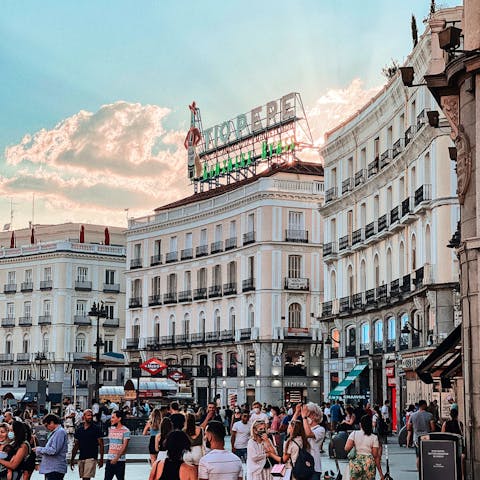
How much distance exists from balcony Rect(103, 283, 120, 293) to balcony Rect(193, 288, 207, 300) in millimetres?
21725

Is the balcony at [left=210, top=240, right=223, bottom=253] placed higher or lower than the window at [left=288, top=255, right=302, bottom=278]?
higher

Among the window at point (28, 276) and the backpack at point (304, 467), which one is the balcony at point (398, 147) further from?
the window at point (28, 276)

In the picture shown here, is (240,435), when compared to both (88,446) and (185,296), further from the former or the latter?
(185,296)

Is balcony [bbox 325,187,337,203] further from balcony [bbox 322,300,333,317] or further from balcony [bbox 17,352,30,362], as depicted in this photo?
balcony [bbox 17,352,30,362]

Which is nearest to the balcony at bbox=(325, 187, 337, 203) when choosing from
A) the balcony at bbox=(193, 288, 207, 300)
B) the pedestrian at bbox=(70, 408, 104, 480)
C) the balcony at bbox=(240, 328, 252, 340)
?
the balcony at bbox=(240, 328, 252, 340)

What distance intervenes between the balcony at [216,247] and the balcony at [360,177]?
22634 mm

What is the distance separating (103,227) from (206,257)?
1351 inches

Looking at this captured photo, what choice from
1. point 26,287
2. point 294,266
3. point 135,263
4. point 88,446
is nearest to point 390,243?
point 294,266

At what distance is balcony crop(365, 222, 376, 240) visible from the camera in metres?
54.8

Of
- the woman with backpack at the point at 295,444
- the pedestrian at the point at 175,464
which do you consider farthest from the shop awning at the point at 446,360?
the pedestrian at the point at 175,464

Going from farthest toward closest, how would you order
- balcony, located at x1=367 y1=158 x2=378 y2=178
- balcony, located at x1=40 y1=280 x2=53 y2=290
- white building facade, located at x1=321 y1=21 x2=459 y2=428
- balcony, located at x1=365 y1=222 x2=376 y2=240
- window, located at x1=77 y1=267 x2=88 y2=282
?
window, located at x1=77 y1=267 x2=88 y2=282 → balcony, located at x1=40 y1=280 x2=53 y2=290 → balcony, located at x1=367 y1=158 x2=378 y2=178 → balcony, located at x1=365 y1=222 x2=376 y2=240 → white building facade, located at x1=321 y1=21 x2=459 y2=428

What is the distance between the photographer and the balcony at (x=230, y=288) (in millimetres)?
76900

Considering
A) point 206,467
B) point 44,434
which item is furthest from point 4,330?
point 206,467

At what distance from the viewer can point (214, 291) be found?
7912 centimetres
